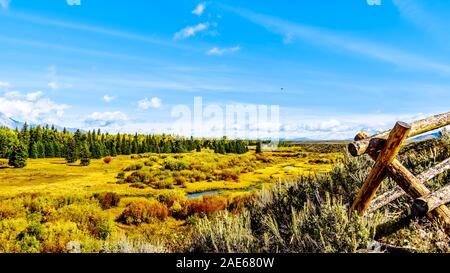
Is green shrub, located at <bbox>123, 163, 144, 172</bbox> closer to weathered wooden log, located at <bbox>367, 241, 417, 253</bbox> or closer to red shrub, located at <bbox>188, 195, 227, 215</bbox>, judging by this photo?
red shrub, located at <bbox>188, 195, 227, 215</bbox>

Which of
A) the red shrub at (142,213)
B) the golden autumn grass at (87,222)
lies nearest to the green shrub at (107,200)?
the golden autumn grass at (87,222)

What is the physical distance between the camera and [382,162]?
4.74m

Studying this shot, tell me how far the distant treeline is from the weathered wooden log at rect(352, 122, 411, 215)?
57.4 metres

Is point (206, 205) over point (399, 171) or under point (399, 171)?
under

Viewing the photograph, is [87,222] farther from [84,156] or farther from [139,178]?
[84,156]

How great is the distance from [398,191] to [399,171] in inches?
47.7

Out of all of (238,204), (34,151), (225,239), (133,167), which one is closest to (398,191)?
(225,239)

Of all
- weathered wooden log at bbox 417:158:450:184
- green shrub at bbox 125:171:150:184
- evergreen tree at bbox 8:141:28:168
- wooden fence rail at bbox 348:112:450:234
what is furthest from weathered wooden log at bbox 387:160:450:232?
evergreen tree at bbox 8:141:28:168

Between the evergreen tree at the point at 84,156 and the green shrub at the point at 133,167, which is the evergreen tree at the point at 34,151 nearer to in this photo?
the evergreen tree at the point at 84,156
